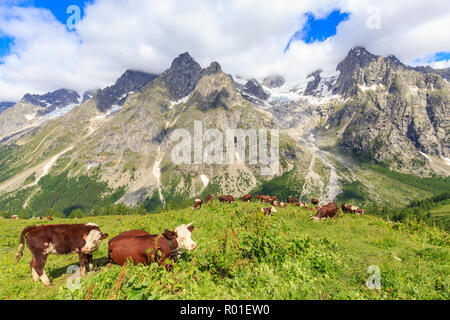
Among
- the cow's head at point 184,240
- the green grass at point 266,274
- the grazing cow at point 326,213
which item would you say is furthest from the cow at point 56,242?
the grazing cow at point 326,213

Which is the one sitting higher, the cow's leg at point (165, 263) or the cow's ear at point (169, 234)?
the cow's ear at point (169, 234)

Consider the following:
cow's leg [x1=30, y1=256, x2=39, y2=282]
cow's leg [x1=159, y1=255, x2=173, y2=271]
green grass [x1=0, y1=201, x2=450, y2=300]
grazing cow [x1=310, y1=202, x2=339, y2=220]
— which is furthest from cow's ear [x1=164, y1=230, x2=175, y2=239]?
grazing cow [x1=310, y1=202, x2=339, y2=220]

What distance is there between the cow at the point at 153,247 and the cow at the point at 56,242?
3.94 feet

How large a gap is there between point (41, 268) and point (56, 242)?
3.75ft

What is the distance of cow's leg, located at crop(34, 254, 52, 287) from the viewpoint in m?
9.01

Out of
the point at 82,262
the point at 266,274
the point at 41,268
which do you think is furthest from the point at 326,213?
the point at 41,268

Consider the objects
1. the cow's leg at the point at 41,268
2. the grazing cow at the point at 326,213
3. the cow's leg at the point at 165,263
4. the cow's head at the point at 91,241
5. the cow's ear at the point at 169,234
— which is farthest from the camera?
the grazing cow at the point at 326,213

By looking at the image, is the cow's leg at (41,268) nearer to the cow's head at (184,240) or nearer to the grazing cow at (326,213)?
the cow's head at (184,240)

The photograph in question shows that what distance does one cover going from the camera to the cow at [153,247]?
914 centimetres

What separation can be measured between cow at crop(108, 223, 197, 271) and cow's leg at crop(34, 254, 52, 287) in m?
2.58
